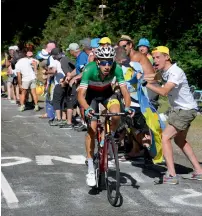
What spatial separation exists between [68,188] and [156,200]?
1.21 meters

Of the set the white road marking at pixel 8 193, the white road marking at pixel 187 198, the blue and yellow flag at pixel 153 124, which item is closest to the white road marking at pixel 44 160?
the white road marking at pixel 8 193

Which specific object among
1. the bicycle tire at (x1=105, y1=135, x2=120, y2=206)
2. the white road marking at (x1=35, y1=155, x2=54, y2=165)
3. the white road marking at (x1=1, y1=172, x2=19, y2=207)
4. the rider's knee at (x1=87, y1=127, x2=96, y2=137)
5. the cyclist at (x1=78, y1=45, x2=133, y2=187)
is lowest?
the white road marking at (x1=35, y1=155, x2=54, y2=165)

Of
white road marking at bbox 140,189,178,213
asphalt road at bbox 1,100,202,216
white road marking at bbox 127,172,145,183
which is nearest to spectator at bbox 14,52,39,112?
asphalt road at bbox 1,100,202,216

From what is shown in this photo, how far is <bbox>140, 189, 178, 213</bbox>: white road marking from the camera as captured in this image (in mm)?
6934

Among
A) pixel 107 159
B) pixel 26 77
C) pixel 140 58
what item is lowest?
pixel 107 159

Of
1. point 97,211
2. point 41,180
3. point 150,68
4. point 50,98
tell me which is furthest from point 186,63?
point 97,211

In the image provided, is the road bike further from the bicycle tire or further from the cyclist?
the cyclist

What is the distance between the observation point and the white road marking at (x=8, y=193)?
283 inches

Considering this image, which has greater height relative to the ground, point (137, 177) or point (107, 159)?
point (107, 159)

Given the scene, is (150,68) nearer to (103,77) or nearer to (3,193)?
(103,77)

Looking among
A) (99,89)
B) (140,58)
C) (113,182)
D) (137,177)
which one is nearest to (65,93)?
(140,58)

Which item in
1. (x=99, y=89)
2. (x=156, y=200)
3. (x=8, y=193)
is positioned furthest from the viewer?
(x=99, y=89)

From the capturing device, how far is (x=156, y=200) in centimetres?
735

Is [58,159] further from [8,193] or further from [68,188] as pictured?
[8,193]
